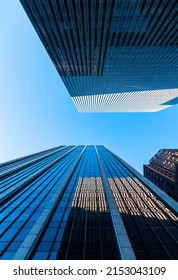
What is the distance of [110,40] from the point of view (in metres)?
72.7

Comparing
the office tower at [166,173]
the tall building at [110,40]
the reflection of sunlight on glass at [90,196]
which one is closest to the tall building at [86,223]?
the reflection of sunlight on glass at [90,196]

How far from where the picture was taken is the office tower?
66.4 metres

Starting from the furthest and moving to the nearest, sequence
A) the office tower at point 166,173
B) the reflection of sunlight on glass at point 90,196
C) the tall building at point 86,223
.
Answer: the office tower at point 166,173
the reflection of sunlight on glass at point 90,196
the tall building at point 86,223

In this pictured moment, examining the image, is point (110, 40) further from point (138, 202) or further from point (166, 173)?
point (138, 202)

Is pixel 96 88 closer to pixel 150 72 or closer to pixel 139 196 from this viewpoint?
pixel 150 72

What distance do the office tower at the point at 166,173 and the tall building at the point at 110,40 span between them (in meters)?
44.1

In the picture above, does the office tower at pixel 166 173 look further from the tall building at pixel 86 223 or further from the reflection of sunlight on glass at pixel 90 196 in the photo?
the reflection of sunlight on glass at pixel 90 196

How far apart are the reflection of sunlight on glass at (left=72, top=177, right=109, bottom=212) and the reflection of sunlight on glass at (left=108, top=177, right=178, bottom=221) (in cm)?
265

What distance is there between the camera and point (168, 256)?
19.5 metres

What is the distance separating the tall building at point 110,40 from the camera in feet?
180

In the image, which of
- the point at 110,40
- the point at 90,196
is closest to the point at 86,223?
the point at 90,196
